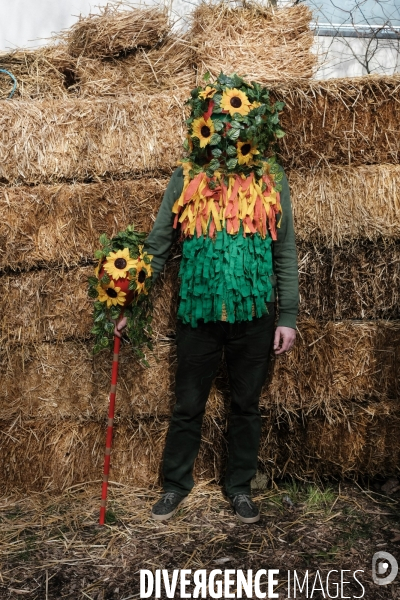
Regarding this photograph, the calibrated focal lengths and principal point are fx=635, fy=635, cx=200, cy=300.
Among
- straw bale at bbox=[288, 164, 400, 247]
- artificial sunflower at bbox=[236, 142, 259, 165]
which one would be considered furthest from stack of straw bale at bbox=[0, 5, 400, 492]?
artificial sunflower at bbox=[236, 142, 259, 165]

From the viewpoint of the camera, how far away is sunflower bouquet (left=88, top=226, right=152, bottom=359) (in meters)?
3.24

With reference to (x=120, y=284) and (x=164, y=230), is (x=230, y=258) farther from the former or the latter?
(x=120, y=284)

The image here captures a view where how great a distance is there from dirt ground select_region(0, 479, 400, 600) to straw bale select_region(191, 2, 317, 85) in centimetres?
251

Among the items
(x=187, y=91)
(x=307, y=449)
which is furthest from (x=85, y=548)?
(x=187, y=91)

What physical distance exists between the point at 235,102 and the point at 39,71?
1.86m

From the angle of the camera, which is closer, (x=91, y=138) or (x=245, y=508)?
(x=245, y=508)

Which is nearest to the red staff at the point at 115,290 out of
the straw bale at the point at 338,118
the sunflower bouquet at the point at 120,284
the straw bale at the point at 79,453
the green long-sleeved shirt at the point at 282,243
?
the sunflower bouquet at the point at 120,284

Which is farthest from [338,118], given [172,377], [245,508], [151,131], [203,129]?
[245,508]

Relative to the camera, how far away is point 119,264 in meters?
3.25

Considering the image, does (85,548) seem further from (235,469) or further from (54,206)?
(54,206)

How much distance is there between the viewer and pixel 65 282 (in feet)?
12.2

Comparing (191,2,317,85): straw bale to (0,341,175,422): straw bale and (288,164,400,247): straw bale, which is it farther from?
(0,341,175,422): straw bale

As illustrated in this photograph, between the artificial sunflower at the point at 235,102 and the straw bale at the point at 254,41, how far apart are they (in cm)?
61

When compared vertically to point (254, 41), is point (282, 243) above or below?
below
